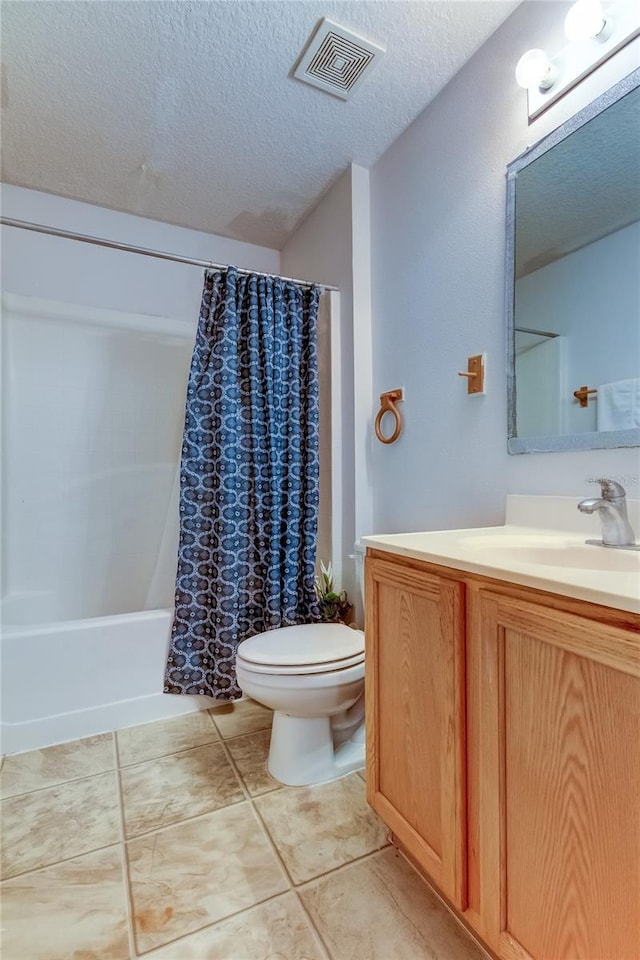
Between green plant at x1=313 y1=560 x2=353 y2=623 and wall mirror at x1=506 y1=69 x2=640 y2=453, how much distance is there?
947mm

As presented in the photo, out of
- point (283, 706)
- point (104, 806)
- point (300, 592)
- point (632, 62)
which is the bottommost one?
point (104, 806)

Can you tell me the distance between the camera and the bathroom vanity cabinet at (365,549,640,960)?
0.57 meters

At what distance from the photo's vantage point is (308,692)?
50.6 inches

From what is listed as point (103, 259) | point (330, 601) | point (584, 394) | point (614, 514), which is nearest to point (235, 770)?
point (330, 601)

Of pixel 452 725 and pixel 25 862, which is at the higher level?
pixel 452 725

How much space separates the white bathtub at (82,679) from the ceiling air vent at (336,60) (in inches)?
78.1

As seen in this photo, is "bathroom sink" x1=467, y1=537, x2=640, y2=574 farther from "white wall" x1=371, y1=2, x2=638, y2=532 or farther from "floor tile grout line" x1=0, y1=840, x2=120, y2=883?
"floor tile grout line" x1=0, y1=840, x2=120, y2=883

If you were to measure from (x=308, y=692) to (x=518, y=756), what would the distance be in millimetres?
705

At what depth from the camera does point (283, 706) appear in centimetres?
131

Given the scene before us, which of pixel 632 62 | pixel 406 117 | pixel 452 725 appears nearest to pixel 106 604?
pixel 452 725

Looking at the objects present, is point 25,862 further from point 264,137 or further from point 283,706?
point 264,137

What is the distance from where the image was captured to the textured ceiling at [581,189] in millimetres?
1027

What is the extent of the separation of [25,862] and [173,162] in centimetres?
241

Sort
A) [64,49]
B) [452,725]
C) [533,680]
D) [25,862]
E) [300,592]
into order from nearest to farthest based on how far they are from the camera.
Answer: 1. [533,680]
2. [452,725]
3. [25,862]
4. [64,49]
5. [300,592]
